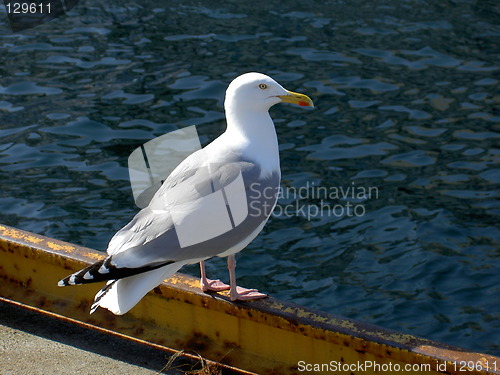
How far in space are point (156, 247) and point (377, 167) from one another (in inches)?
148

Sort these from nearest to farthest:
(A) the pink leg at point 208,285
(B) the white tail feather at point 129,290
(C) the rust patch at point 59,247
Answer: (B) the white tail feather at point 129,290 → (A) the pink leg at point 208,285 → (C) the rust patch at point 59,247

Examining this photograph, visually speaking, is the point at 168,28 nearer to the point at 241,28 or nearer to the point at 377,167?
the point at 241,28

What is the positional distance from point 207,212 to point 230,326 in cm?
67

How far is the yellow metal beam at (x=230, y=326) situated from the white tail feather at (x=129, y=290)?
0.46 m

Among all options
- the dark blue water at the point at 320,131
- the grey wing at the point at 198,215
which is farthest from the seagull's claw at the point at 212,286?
the dark blue water at the point at 320,131

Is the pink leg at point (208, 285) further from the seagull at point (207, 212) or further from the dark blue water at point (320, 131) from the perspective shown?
the dark blue water at point (320, 131)

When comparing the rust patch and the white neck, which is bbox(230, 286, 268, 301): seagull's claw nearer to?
the white neck

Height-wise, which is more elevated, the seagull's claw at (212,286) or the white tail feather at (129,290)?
the white tail feather at (129,290)

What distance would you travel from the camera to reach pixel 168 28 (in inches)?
389

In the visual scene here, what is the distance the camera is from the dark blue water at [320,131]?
597 cm

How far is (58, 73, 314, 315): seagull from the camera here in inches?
148

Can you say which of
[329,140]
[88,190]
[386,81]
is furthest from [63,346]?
[386,81]

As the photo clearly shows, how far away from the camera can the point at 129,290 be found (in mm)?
3795

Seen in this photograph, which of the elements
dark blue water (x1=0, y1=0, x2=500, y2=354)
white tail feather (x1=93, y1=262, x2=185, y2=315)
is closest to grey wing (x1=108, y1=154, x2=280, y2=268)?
white tail feather (x1=93, y1=262, x2=185, y2=315)
